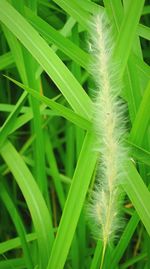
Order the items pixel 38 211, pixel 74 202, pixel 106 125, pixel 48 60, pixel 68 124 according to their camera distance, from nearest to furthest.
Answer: pixel 106 125 → pixel 74 202 → pixel 48 60 → pixel 38 211 → pixel 68 124

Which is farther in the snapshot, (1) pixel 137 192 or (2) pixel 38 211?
(2) pixel 38 211

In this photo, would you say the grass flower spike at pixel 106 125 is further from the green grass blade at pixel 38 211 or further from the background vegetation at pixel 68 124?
the green grass blade at pixel 38 211

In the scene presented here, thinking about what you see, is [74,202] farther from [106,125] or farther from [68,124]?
[68,124]

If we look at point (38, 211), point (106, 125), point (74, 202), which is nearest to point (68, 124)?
point (38, 211)

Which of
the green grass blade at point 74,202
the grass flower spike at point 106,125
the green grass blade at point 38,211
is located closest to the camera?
the grass flower spike at point 106,125

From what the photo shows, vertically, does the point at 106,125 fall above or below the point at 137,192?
above

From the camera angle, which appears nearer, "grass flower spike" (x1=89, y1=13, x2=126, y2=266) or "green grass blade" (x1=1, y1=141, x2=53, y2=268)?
"grass flower spike" (x1=89, y1=13, x2=126, y2=266)

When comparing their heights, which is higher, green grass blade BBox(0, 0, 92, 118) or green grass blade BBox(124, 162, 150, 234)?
green grass blade BBox(0, 0, 92, 118)

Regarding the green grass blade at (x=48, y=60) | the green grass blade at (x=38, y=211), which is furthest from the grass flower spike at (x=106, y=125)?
the green grass blade at (x=38, y=211)

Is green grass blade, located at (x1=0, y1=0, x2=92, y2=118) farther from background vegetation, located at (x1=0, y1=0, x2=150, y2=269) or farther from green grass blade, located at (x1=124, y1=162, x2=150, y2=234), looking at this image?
green grass blade, located at (x1=124, y1=162, x2=150, y2=234)

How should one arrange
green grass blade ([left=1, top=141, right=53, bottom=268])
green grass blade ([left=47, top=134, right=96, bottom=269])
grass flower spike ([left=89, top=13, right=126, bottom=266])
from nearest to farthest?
grass flower spike ([left=89, top=13, right=126, bottom=266]) → green grass blade ([left=47, top=134, right=96, bottom=269]) → green grass blade ([left=1, top=141, right=53, bottom=268])

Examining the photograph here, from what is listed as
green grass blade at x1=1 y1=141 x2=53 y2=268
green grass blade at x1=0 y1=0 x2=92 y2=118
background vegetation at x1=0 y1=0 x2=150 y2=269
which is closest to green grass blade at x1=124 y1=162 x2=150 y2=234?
background vegetation at x1=0 y1=0 x2=150 y2=269
